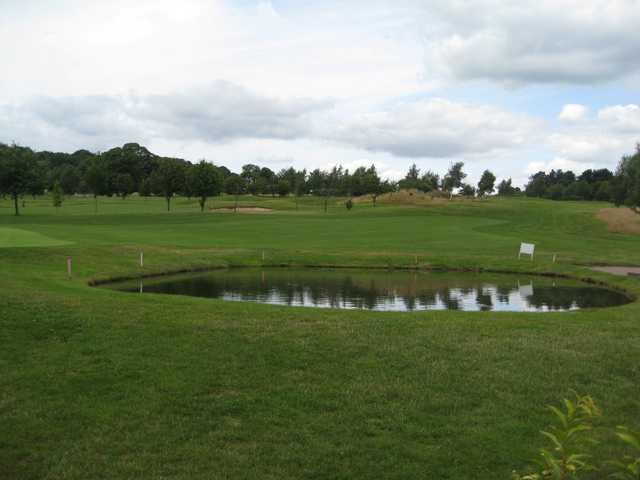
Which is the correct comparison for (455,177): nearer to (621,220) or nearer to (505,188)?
(505,188)

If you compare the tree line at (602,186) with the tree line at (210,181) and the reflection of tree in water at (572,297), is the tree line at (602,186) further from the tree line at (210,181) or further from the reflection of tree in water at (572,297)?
the reflection of tree in water at (572,297)

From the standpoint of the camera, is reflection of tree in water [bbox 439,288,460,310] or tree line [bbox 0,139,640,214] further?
tree line [bbox 0,139,640,214]

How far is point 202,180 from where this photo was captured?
84500 millimetres

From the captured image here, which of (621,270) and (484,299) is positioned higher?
(621,270)

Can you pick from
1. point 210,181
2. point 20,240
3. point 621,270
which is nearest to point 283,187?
point 210,181

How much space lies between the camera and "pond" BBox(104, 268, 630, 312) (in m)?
25.0

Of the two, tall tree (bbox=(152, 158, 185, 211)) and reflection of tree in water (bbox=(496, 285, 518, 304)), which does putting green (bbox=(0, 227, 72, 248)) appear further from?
tall tree (bbox=(152, 158, 185, 211))

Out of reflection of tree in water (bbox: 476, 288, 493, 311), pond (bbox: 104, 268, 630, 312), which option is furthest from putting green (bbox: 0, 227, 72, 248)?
reflection of tree in water (bbox: 476, 288, 493, 311)

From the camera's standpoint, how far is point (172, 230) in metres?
53.7

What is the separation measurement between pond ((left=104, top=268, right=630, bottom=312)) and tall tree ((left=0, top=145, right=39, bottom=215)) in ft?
140

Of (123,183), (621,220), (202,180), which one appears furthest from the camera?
(123,183)

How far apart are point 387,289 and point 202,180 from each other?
59906 mm

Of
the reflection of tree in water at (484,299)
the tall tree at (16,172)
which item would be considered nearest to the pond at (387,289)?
the reflection of tree in water at (484,299)

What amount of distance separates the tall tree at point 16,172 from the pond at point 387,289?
140 ft
